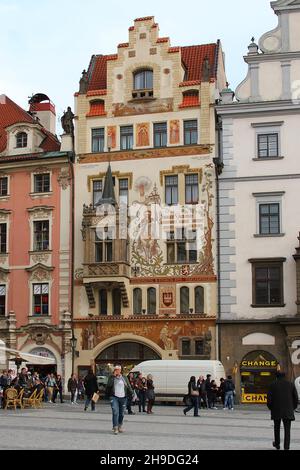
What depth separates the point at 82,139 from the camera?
150 ft

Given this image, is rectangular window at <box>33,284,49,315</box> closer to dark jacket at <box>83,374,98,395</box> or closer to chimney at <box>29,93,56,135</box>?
chimney at <box>29,93,56,135</box>

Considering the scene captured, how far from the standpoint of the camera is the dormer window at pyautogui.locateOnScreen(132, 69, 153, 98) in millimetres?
45231

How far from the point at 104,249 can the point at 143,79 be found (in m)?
9.97

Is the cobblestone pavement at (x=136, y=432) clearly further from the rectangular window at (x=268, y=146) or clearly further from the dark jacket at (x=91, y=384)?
the rectangular window at (x=268, y=146)

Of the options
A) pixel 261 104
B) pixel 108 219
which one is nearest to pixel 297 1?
pixel 261 104

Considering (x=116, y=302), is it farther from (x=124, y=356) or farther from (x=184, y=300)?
(x=184, y=300)

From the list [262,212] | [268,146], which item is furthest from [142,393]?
[268,146]

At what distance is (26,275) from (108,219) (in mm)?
6081

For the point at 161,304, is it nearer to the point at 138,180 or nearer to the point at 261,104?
the point at 138,180

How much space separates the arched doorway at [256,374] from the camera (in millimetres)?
40562

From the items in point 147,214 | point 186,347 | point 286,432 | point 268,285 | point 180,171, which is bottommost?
point 286,432

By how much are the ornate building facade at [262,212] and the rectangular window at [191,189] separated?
4.42ft

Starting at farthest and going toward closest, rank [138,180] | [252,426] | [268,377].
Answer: [138,180] → [268,377] → [252,426]

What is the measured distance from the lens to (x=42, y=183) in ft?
152
